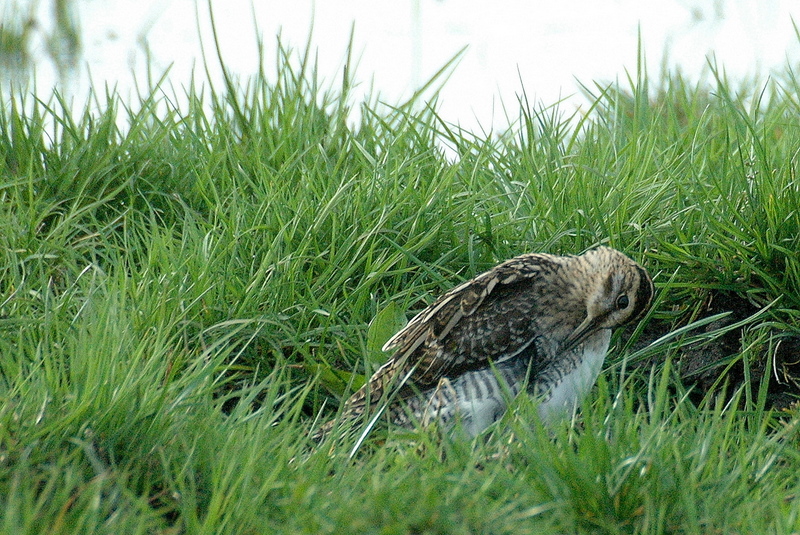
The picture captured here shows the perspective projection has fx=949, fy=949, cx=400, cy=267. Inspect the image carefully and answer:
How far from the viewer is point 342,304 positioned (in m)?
4.54

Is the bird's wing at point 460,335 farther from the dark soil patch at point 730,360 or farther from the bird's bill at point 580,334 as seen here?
the dark soil patch at point 730,360

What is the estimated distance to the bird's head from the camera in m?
4.29

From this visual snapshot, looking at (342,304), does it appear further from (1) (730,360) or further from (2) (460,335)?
(1) (730,360)

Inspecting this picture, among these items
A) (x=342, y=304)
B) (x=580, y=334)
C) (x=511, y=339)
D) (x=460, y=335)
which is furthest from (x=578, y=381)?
(x=342, y=304)

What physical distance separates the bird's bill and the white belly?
28mm

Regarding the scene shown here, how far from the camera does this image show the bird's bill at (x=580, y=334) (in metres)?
4.30

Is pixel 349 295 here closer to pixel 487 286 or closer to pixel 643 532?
pixel 487 286

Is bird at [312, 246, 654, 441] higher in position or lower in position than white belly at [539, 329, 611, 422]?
higher

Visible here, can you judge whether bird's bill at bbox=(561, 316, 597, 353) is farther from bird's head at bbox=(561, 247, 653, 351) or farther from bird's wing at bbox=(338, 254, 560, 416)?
bird's wing at bbox=(338, 254, 560, 416)

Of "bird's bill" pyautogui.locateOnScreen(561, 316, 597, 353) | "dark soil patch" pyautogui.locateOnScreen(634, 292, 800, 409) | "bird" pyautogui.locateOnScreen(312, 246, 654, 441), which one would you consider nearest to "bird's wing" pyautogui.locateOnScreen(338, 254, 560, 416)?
"bird" pyautogui.locateOnScreen(312, 246, 654, 441)

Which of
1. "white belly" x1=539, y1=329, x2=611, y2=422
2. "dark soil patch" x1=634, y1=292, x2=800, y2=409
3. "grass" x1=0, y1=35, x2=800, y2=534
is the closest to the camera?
"grass" x1=0, y1=35, x2=800, y2=534

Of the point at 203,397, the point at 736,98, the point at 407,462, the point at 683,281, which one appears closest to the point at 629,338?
the point at 683,281

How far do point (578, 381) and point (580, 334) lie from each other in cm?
25

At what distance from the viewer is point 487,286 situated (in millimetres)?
4348
